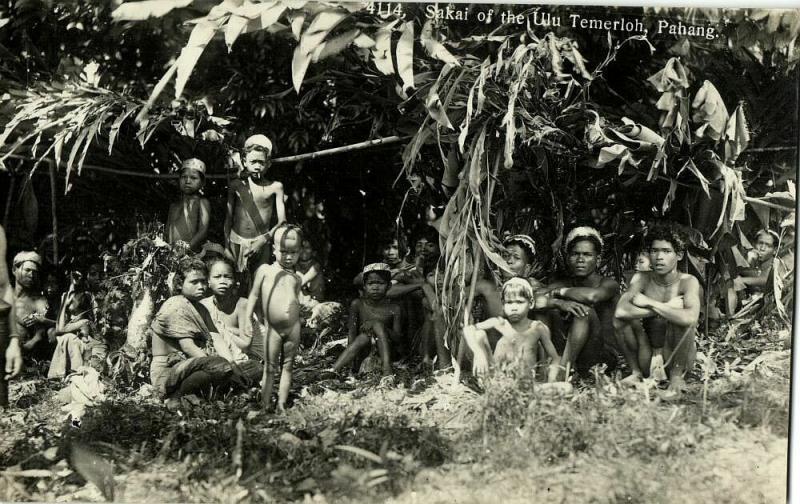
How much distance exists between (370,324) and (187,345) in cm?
93

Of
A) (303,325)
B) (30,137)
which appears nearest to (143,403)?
(303,325)

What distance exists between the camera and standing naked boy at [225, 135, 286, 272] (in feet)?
16.0

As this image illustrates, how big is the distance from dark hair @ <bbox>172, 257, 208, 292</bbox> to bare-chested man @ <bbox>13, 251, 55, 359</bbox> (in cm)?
67

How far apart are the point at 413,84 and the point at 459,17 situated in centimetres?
41

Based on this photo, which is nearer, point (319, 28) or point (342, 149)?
point (319, 28)

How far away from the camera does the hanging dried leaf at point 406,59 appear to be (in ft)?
15.1

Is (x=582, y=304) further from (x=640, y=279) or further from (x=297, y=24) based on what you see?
(x=297, y=24)

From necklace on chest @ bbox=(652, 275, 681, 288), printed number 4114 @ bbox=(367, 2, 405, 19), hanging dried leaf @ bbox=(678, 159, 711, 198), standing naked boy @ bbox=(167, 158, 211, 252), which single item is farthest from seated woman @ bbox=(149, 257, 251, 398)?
hanging dried leaf @ bbox=(678, 159, 711, 198)

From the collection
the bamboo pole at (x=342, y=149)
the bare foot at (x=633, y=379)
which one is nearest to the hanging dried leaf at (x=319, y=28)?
→ the bamboo pole at (x=342, y=149)

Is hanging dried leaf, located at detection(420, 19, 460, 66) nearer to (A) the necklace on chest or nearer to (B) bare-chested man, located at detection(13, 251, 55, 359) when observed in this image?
(A) the necklace on chest

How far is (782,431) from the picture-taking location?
188 inches

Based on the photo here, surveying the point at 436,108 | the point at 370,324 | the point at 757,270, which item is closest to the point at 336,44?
the point at 436,108

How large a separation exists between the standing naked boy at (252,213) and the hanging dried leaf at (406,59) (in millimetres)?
820

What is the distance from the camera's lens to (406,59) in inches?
182
